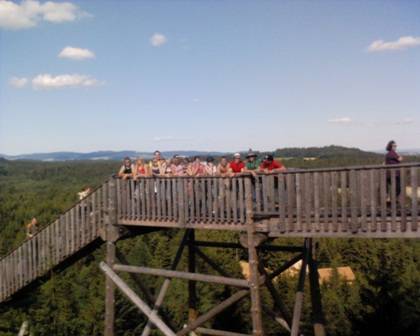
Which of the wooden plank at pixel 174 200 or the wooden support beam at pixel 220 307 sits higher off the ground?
the wooden plank at pixel 174 200

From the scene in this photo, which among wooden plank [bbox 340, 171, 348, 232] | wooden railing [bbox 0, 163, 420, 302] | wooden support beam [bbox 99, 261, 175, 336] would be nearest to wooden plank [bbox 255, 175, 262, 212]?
wooden railing [bbox 0, 163, 420, 302]

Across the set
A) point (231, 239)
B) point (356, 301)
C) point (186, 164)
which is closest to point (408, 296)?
point (356, 301)

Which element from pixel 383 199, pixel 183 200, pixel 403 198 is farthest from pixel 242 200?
pixel 403 198

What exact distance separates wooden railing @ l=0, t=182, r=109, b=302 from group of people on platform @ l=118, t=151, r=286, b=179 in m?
0.73

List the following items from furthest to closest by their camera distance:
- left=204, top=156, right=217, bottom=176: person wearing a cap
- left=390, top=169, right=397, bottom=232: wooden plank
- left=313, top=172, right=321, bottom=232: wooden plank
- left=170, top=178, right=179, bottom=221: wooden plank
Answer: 1. left=204, top=156, right=217, bottom=176: person wearing a cap
2. left=170, top=178, right=179, bottom=221: wooden plank
3. left=313, top=172, right=321, bottom=232: wooden plank
4. left=390, top=169, right=397, bottom=232: wooden plank

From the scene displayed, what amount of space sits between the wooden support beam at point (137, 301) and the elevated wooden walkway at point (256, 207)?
29.7 inches

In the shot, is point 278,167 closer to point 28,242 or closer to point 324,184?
point 324,184

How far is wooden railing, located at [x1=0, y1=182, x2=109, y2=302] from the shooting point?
36.1ft

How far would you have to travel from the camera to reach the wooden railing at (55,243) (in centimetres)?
1100

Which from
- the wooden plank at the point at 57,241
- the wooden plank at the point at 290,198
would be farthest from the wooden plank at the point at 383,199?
the wooden plank at the point at 57,241

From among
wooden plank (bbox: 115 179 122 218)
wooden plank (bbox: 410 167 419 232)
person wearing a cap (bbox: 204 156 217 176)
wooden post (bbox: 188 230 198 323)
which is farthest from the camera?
wooden post (bbox: 188 230 198 323)

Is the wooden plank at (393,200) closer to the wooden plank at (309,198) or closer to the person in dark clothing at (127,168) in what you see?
the wooden plank at (309,198)

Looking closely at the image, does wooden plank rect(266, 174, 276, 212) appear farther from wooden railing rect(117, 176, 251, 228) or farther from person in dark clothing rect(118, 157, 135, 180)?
person in dark clothing rect(118, 157, 135, 180)

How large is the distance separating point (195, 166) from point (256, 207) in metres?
2.27
